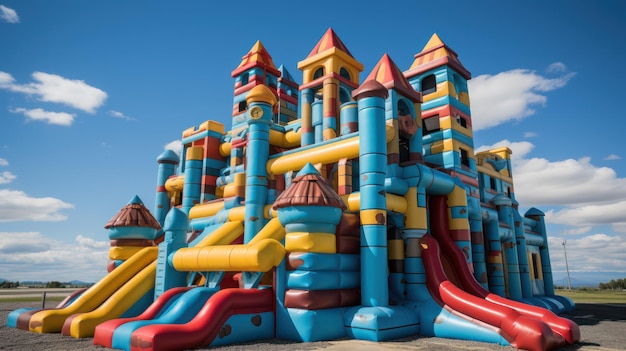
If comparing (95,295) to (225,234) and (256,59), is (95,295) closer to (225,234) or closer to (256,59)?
(225,234)

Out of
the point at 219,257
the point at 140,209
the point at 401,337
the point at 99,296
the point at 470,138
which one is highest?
the point at 470,138

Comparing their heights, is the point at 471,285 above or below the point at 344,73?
below

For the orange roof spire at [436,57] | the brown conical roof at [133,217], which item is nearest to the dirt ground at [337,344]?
the brown conical roof at [133,217]

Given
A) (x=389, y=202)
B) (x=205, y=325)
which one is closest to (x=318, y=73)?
(x=389, y=202)

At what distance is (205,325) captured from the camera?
27.3ft

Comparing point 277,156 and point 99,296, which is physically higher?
point 277,156

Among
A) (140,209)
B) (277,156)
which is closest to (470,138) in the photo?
(277,156)

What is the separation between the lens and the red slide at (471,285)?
8.82 meters

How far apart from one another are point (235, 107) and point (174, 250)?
9.46m

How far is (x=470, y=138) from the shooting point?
1574 centimetres

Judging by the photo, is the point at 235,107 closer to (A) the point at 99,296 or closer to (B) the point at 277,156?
(B) the point at 277,156

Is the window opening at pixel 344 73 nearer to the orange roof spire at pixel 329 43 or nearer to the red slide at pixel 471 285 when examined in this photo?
the orange roof spire at pixel 329 43

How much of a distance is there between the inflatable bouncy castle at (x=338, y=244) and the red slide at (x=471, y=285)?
0.13ft

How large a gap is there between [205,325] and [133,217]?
23.1ft
